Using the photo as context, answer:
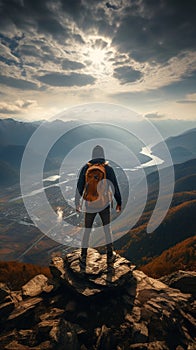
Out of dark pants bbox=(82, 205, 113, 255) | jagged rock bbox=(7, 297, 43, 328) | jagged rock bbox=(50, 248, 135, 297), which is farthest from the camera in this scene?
dark pants bbox=(82, 205, 113, 255)

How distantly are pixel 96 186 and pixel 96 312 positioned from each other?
17.8 feet

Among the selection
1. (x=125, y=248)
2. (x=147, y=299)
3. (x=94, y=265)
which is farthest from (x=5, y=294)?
(x=125, y=248)

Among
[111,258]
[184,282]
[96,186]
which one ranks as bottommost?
[184,282]

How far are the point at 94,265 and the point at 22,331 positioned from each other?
4.23 m

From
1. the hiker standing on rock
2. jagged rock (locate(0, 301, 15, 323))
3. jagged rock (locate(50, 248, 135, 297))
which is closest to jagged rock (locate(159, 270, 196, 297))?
jagged rock (locate(50, 248, 135, 297))

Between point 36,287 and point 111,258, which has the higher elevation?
point 111,258

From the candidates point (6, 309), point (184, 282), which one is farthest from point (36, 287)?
point (184, 282)

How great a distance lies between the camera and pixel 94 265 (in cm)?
1090

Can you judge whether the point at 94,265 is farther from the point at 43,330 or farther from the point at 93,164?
the point at 93,164

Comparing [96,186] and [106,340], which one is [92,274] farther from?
[96,186]

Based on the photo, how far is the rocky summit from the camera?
23.8 feet

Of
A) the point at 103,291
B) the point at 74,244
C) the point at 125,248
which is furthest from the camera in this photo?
the point at 74,244

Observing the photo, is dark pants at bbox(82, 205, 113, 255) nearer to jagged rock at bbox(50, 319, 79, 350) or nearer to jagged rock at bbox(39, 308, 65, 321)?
jagged rock at bbox(39, 308, 65, 321)

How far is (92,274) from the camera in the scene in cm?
1004
